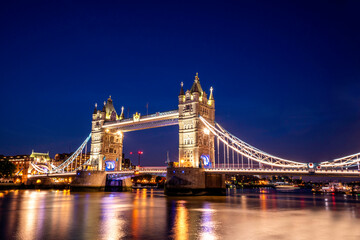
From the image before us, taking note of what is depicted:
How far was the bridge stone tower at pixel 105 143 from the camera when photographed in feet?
216

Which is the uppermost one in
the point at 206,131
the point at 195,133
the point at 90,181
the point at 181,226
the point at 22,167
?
the point at 206,131

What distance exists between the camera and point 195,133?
4803 centimetres

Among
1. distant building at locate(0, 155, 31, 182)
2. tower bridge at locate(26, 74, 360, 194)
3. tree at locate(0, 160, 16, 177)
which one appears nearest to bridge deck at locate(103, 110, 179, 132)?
tower bridge at locate(26, 74, 360, 194)

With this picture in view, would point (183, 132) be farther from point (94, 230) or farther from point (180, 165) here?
point (94, 230)

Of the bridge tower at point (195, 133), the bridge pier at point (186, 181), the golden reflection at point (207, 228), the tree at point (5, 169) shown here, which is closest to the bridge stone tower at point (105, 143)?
the bridge tower at point (195, 133)

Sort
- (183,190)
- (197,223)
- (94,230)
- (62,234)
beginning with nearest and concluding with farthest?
(62,234), (94,230), (197,223), (183,190)

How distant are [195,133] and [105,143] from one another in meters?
25.9

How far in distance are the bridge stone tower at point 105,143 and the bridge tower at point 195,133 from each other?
2285 cm

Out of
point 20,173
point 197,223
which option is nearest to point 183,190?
point 197,223

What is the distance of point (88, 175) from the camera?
6212 cm

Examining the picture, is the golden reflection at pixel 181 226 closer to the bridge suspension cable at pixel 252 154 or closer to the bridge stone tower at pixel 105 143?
the bridge suspension cable at pixel 252 154

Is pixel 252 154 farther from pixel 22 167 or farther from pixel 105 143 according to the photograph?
pixel 22 167

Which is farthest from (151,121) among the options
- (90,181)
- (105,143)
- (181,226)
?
(181,226)

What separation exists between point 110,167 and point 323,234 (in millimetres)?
56086
